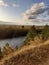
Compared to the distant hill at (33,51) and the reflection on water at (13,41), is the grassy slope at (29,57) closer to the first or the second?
the distant hill at (33,51)

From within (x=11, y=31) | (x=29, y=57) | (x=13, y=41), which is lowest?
(x=29, y=57)

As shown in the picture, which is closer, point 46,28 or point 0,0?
point 0,0

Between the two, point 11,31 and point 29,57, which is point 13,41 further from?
point 29,57

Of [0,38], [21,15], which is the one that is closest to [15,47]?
[0,38]

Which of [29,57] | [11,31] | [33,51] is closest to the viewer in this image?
[29,57]

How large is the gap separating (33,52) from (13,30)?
2.51 ft

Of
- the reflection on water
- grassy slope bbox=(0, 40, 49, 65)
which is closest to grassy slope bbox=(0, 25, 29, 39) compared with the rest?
the reflection on water

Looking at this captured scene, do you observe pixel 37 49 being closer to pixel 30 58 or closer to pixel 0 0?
pixel 30 58

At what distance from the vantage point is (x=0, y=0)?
527 cm

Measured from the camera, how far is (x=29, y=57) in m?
4.87

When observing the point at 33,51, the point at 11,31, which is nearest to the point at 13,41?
the point at 11,31

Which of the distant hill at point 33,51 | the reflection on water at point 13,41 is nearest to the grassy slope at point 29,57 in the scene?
the distant hill at point 33,51

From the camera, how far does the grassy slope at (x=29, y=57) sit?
4.70 meters

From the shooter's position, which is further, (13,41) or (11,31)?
(11,31)
